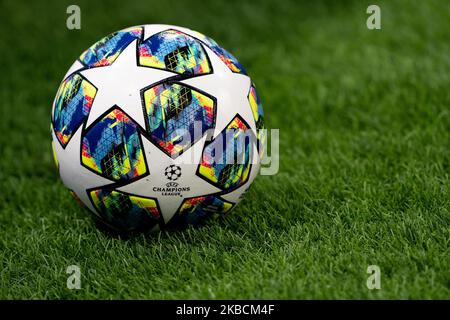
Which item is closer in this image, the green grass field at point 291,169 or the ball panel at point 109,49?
the green grass field at point 291,169

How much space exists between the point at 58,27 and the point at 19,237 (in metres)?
3.84

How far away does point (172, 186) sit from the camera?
10.6 feet

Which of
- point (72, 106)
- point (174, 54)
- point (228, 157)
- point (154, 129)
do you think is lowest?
point (228, 157)

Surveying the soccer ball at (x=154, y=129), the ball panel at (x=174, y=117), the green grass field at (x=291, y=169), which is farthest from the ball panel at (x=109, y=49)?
the green grass field at (x=291, y=169)

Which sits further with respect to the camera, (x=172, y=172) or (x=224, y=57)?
(x=224, y=57)

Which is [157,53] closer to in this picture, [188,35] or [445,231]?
[188,35]

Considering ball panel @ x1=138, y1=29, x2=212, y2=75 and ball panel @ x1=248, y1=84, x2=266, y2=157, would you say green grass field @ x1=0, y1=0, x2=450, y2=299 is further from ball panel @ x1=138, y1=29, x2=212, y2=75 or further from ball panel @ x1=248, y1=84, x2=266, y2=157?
ball panel @ x1=138, y1=29, x2=212, y2=75

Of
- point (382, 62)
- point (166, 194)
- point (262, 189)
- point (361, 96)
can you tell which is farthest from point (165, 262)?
point (382, 62)

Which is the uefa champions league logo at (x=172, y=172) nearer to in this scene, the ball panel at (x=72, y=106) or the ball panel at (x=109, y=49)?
the ball panel at (x=72, y=106)

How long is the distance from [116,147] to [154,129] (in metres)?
0.21

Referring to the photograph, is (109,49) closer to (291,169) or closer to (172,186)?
(172,186)

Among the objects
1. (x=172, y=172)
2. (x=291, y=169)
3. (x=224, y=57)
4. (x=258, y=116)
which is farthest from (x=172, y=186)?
(x=291, y=169)

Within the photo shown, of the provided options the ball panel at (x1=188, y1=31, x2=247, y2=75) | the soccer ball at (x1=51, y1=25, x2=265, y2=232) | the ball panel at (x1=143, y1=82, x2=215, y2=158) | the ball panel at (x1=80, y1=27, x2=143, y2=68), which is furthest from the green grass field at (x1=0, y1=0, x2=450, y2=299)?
the ball panel at (x1=80, y1=27, x2=143, y2=68)

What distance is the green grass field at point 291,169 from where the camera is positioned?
3.11 meters
